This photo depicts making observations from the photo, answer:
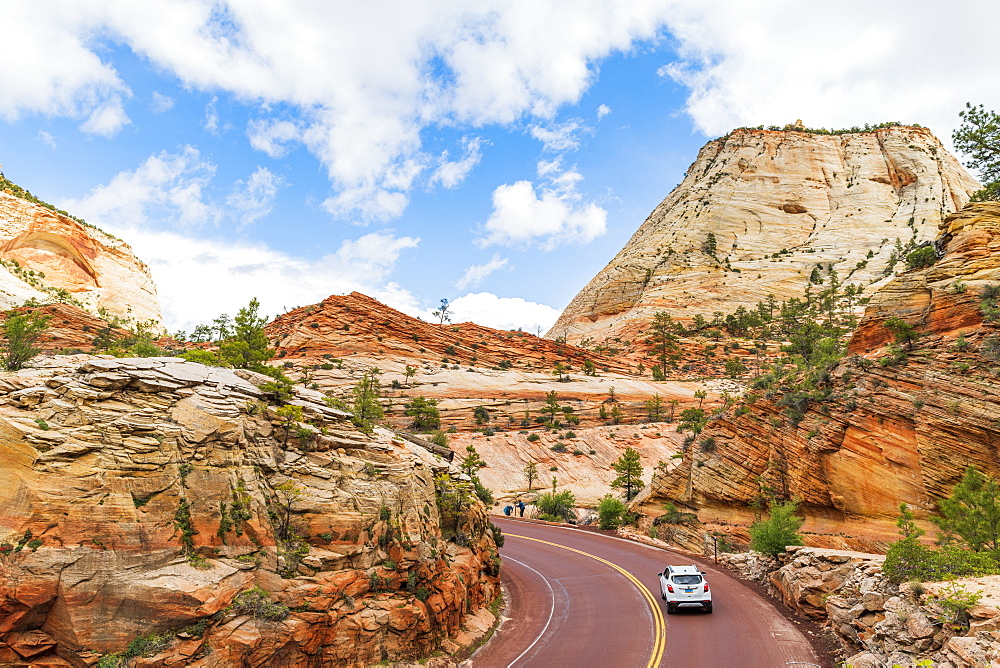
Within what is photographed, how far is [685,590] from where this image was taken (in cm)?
1686

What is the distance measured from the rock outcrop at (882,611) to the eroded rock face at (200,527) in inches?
396

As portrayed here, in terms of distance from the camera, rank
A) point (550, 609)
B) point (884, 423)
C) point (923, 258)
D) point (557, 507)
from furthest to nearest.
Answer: point (557, 507), point (923, 258), point (884, 423), point (550, 609)

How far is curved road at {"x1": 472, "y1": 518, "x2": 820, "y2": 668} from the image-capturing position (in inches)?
548

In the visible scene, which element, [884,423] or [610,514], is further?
[610,514]

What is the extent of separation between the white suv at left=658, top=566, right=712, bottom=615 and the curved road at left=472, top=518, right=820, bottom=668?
382 mm

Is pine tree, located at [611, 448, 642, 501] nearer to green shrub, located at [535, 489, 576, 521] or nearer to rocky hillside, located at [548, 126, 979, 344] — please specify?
green shrub, located at [535, 489, 576, 521]

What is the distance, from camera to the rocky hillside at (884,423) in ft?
63.0

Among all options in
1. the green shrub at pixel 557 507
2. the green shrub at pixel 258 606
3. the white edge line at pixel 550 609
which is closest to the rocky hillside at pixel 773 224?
the green shrub at pixel 557 507

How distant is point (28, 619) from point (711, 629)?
1600 centimetres

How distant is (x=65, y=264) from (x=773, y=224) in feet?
389

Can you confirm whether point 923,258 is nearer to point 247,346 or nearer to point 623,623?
point 623,623

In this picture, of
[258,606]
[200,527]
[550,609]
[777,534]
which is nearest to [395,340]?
[550,609]

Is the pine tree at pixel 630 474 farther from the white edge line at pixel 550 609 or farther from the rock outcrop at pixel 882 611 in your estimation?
the rock outcrop at pixel 882 611

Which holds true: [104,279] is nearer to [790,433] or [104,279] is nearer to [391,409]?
[391,409]
